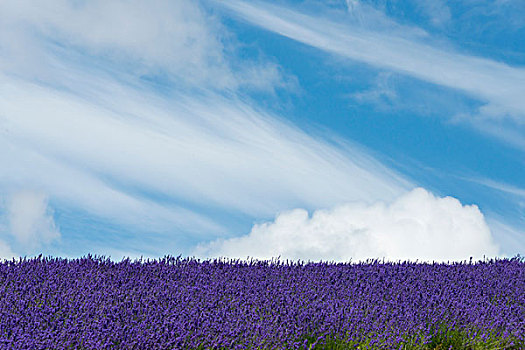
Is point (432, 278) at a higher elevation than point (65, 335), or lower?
higher

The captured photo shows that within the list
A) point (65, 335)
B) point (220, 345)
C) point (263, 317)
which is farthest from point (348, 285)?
point (65, 335)

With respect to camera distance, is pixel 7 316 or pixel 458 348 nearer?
pixel 7 316

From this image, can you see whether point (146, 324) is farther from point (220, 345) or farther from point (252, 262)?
point (252, 262)

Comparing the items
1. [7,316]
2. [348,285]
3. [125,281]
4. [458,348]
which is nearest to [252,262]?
[348,285]

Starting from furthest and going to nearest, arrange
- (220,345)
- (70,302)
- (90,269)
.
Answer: (90,269) < (70,302) < (220,345)

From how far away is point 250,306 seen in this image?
4844 mm

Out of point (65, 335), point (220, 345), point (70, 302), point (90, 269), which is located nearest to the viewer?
point (65, 335)

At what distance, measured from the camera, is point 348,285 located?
5742 millimetres

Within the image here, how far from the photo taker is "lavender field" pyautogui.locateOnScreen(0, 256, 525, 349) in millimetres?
4023

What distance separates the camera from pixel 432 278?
20.7 feet

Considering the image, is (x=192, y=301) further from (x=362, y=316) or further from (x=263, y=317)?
(x=362, y=316)

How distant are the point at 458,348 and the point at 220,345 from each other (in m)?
2.15

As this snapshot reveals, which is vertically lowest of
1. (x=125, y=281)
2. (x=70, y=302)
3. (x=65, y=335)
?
(x=65, y=335)

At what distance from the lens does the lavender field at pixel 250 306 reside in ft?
13.2
